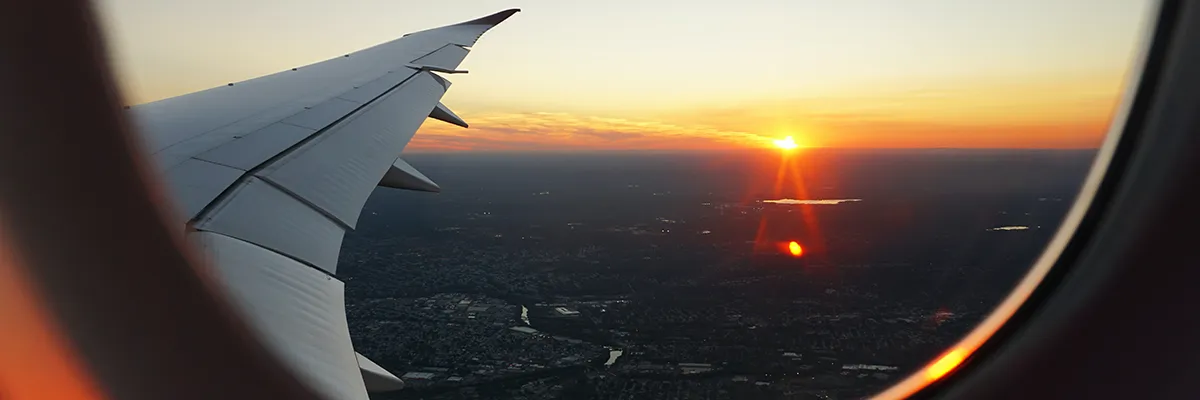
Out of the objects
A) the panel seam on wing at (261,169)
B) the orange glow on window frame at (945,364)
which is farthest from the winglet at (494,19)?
the orange glow on window frame at (945,364)

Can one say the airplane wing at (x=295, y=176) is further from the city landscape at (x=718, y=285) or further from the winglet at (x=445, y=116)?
the city landscape at (x=718, y=285)

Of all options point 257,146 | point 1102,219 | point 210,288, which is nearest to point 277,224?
point 210,288

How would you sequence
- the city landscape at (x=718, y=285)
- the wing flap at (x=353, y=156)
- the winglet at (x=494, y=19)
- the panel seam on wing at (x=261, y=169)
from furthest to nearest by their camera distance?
1. the winglet at (x=494, y=19)
2. the city landscape at (x=718, y=285)
3. the wing flap at (x=353, y=156)
4. the panel seam on wing at (x=261, y=169)

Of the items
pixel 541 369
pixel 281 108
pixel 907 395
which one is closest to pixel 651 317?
pixel 541 369

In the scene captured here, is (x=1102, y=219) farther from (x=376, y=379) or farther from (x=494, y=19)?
(x=494, y=19)

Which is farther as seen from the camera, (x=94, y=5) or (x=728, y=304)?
(x=728, y=304)

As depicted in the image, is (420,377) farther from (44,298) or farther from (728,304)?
(44,298)

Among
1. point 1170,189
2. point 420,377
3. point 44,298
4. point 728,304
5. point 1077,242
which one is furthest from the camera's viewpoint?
point 728,304
